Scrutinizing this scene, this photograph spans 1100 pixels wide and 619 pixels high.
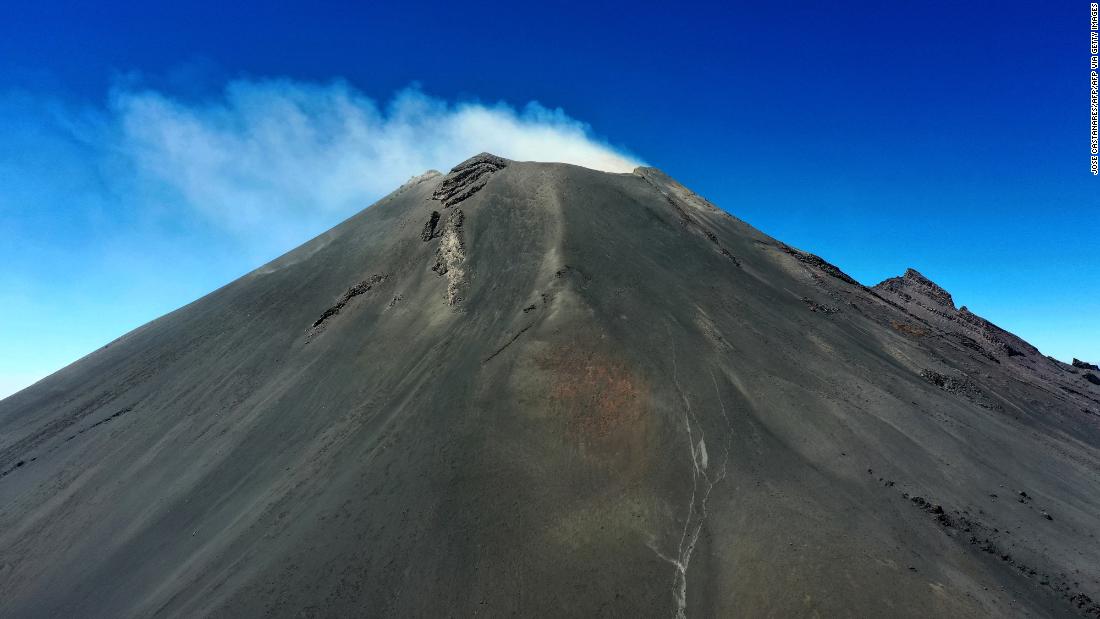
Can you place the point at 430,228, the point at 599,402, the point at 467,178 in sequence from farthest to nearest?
the point at 467,178
the point at 430,228
the point at 599,402

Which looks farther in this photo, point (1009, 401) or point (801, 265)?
point (801, 265)

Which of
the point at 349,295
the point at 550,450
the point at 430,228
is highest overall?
the point at 430,228

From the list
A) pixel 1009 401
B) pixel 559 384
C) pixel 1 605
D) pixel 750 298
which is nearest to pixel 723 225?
pixel 750 298

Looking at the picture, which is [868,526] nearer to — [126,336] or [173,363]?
[173,363]

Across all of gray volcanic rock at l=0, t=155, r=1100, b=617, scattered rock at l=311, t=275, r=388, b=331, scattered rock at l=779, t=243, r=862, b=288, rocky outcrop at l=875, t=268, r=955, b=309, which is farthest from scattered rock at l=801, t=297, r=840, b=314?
scattered rock at l=311, t=275, r=388, b=331

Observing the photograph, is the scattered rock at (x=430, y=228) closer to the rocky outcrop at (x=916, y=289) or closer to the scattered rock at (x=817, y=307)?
the scattered rock at (x=817, y=307)

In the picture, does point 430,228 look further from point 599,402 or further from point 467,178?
point 599,402

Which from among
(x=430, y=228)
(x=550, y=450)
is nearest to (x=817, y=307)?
(x=550, y=450)

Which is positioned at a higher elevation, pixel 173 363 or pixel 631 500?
pixel 173 363
